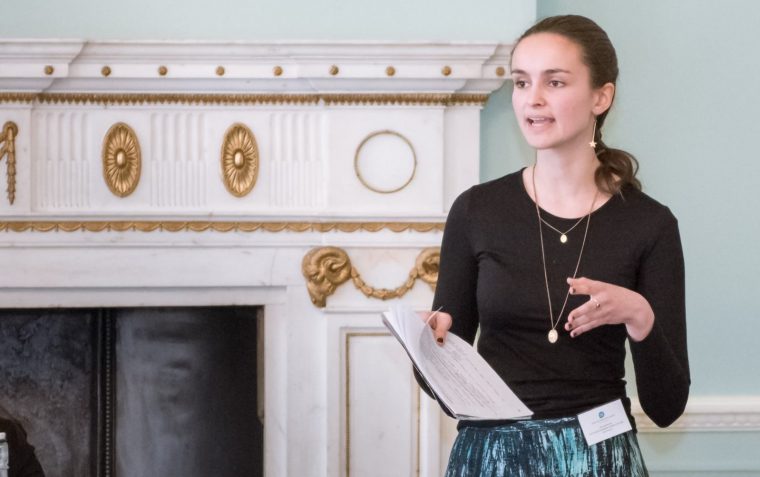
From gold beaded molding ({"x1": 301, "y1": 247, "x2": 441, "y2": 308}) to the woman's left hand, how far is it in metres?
1.06

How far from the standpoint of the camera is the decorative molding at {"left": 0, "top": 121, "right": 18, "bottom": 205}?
2.34m

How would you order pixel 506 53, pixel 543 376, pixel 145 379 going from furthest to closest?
1. pixel 145 379
2. pixel 506 53
3. pixel 543 376

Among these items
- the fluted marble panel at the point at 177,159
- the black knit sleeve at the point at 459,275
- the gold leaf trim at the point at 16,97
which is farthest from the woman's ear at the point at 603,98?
the gold leaf trim at the point at 16,97

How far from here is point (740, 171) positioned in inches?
104

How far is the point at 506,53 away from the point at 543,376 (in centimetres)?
109

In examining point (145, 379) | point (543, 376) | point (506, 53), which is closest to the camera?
point (543, 376)

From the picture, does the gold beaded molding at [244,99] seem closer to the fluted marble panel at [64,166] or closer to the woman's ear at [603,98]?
the fluted marble panel at [64,166]

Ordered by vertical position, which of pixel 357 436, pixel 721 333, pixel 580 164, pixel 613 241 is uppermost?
pixel 580 164

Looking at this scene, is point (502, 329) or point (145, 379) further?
point (145, 379)

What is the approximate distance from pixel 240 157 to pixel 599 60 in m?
1.08

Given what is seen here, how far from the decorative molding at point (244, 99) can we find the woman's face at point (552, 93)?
877 mm

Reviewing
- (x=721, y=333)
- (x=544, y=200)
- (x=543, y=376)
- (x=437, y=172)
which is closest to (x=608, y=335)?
(x=543, y=376)

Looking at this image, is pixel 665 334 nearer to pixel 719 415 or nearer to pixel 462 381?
pixel 462 381

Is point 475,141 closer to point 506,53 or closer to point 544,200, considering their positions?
point 506,53
